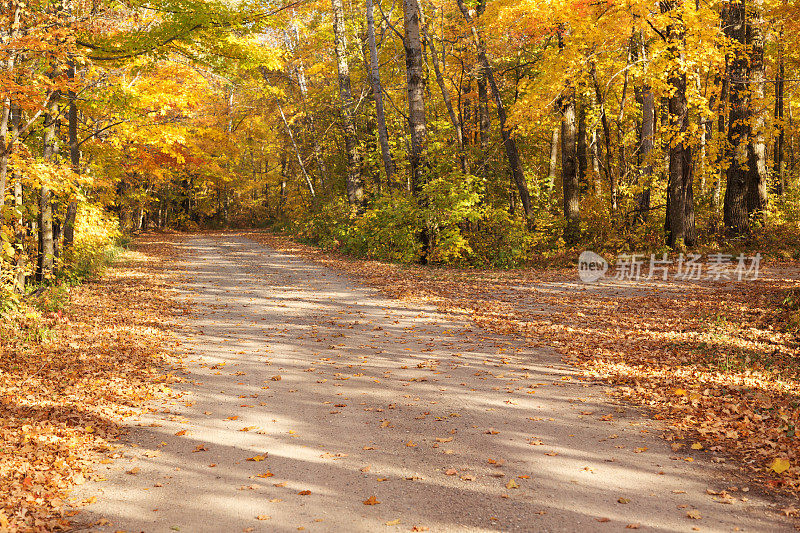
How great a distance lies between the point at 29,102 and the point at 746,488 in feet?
33.6

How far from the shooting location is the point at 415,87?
16.4m

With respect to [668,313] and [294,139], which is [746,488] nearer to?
[668,313]

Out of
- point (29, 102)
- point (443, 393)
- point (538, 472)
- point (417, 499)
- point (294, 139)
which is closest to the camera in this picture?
point (417, 499)

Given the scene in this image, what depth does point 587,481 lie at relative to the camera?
452 centimetres

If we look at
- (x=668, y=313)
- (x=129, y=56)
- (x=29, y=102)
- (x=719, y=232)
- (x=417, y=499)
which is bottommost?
(x=417, y=499)

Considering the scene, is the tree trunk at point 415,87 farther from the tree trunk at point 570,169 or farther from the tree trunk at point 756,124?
the tree trunk at point 756,124

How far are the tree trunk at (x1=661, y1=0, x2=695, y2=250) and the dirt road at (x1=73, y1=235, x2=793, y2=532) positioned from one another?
972cm

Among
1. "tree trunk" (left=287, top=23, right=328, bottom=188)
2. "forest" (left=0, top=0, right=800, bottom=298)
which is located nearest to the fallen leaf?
"forest" (left=0, top=0, right=800, bottom=298)

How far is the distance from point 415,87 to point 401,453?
43.2 feet

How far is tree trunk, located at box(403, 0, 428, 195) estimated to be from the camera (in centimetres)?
1614

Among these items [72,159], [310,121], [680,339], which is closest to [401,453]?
[680,339]

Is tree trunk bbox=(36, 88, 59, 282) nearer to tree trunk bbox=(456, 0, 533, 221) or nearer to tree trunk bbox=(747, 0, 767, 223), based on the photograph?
tree trunk bbox=(456, 0, 533, 221)

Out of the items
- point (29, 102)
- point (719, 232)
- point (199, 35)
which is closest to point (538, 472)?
point (29, 102)

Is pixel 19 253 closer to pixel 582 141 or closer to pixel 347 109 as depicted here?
pixel 347 109
